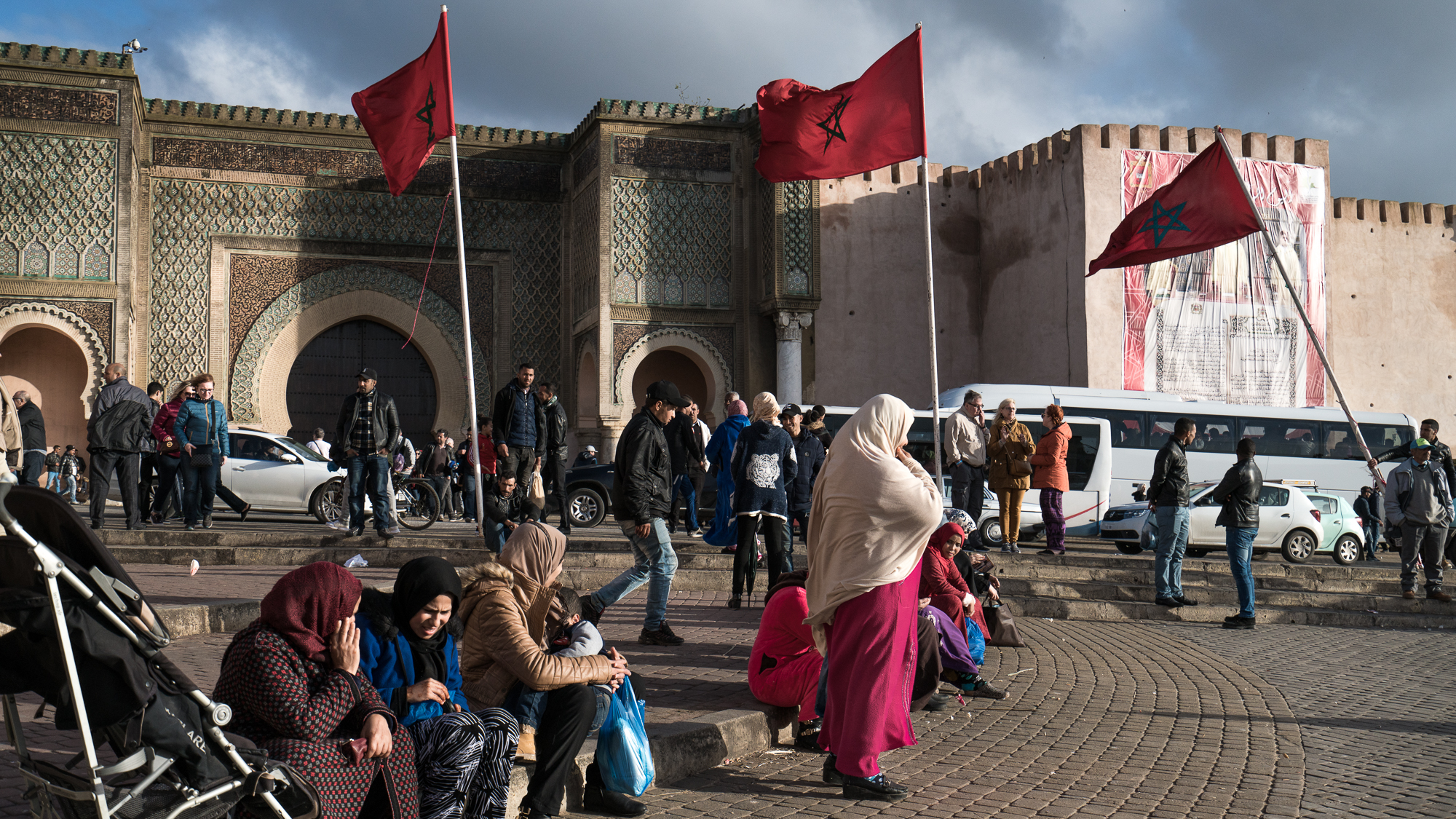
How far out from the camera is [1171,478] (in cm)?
928

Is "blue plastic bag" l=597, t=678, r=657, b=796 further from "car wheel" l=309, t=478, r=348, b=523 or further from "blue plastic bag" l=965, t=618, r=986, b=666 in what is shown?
"car wheel" l=309, t=478, r=348, b=523

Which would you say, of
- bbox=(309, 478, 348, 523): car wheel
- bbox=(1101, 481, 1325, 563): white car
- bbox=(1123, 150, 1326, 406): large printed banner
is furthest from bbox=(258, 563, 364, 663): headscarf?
bbox=(1123, 150, 1326, 406): large printed banner

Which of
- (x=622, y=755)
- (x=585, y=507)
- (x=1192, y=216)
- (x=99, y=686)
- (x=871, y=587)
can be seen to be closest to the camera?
(x=99, y=686)

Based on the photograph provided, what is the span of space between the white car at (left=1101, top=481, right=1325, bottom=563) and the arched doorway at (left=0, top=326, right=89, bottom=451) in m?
15.4

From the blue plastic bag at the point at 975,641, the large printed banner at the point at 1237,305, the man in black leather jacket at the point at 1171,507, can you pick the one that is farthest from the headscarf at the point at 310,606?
the large printed banner at the point at 1237,305

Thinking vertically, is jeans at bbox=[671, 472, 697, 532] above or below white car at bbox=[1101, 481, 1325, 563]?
above

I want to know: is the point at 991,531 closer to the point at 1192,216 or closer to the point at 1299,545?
the point at 1299,545

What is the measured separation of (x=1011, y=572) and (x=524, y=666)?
7647 mm

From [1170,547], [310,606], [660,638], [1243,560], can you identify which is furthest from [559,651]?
[1170,547]

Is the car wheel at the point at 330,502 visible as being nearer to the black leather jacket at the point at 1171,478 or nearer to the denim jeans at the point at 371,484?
the denim jeans at the point at 371,484

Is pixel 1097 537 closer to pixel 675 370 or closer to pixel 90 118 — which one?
pixel 675 370

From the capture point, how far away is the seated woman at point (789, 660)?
199 inches

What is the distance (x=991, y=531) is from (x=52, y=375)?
1444 cm

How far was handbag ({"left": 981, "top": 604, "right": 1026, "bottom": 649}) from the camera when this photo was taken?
7.14 metres
